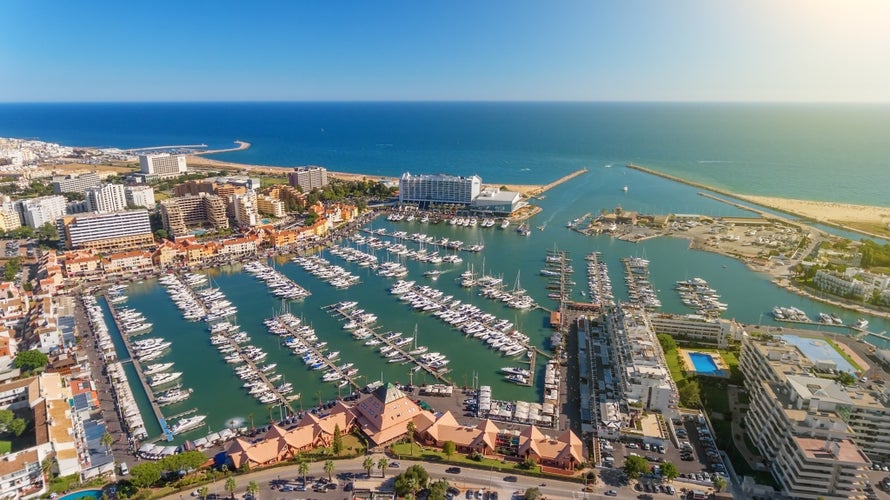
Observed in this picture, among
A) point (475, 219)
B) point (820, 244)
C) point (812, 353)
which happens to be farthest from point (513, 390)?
point (820, 244)

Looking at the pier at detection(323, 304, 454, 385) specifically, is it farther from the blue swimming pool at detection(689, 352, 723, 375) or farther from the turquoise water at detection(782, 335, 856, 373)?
the turquoise water at detection(782, 335, 856, 373)

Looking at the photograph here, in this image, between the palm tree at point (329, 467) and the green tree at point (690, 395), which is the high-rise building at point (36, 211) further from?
the green tree at point (690, 395)

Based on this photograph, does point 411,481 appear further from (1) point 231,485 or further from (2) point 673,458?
(2) point 673,458

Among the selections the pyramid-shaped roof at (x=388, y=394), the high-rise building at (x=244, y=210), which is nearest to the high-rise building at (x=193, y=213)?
the high-rise building at (x=244, y=210)

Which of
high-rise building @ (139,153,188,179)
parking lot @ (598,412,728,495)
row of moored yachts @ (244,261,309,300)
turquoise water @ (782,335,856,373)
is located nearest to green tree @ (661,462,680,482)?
parking lot @ (598,412,728,495)

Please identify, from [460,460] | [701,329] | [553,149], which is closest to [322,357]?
[460,460]

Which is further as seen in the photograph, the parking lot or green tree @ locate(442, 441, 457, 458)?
green tree @ locate(442, 441, 457, 458)
